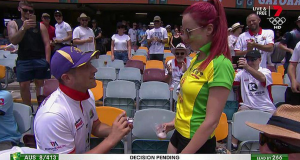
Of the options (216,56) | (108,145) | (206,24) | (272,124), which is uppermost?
(206,24)

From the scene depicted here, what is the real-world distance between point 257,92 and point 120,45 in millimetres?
4120

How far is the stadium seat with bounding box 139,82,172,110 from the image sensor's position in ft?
13.6

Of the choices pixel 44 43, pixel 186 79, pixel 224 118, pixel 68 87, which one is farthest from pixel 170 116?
pixel 44 43

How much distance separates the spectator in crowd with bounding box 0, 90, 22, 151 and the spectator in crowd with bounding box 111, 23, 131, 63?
4.06m

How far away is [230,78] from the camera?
1.40 metres

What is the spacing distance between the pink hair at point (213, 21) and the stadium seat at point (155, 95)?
273 centimetres

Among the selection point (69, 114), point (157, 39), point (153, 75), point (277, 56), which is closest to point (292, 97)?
point (153, 75)

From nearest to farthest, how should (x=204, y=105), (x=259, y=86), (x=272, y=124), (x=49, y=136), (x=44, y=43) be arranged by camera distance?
1. (x=272, y=124)
2. (x=49, y=136)
3. (x=204, y=105)
4. (x=259, y=86)
5. (x=44, y=43)

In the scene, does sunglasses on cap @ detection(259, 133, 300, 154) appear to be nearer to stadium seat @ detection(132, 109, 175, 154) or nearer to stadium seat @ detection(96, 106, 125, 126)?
stadium seat @ detection(132, 109, 175, 154)

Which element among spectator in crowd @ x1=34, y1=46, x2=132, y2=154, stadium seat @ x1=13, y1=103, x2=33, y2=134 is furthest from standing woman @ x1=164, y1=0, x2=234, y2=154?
stadium seat @ x1=13, y1=103, x2=33, y2=134

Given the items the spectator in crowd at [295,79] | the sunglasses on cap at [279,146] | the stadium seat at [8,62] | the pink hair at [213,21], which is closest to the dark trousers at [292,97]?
the spectator in crowd at [295,79]

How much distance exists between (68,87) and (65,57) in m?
0.18

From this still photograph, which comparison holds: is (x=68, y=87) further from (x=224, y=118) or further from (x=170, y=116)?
(x=224, y=118)

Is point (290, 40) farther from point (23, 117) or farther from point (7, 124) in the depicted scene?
point (7, 124)
